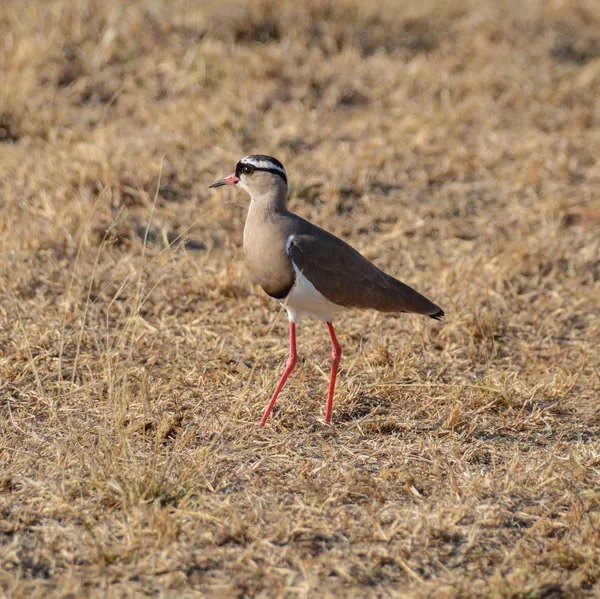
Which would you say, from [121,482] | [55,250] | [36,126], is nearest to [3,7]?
[36,126]

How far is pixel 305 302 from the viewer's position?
4516mm

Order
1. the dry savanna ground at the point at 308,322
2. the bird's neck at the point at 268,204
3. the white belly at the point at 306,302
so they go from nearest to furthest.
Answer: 1. the dry savanna ground at the point at 308,322
2. the white belly at the point at 306,302
3. the bird's neck at the point at 268,204

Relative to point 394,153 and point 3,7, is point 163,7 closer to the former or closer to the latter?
point 3,7

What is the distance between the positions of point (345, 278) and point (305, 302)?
244mm

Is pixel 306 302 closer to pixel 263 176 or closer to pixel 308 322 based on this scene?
pixel 263 176

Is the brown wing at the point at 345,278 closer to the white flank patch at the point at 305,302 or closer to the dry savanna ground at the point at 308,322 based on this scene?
the white flank patch at the point at 305,302

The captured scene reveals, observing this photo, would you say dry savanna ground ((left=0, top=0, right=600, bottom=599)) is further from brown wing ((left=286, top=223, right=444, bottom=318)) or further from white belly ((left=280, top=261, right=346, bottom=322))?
brown wing ((left=286, top=223, right=444, bottom=318))

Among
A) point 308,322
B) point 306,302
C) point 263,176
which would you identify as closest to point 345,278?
point 306,302

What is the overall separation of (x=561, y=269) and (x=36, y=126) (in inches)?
173

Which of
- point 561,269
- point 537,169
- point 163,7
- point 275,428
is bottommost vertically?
point 275,428

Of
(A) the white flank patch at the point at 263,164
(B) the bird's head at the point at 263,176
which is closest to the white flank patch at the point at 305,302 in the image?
(B) the bird's head at the point at 263,176

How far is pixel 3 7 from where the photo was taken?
9.02 meters

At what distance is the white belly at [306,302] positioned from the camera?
14.5 feet

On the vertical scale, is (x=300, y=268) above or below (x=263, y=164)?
below
